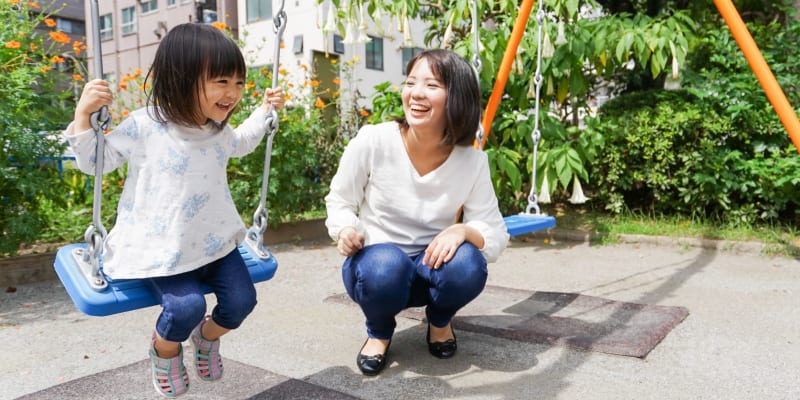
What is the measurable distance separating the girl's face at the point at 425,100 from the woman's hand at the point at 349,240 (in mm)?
412

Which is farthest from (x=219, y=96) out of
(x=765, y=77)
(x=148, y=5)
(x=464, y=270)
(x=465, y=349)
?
(x=148, y=5)

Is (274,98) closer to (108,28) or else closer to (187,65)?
(187,65)

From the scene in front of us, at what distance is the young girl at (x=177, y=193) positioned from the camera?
1542 millimetres

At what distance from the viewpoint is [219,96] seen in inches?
62.2

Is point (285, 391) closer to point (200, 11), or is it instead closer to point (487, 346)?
point (487, 346)

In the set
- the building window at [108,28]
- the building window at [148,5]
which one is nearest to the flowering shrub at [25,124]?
the building window at [148,5]

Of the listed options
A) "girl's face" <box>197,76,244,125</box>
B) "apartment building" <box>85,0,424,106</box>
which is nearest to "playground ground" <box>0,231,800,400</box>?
"girl's face" <box>197,76,244,125</box>

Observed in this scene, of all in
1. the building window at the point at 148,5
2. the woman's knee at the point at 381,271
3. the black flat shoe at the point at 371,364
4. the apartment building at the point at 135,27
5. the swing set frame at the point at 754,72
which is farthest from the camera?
the building window at the point at 148,5

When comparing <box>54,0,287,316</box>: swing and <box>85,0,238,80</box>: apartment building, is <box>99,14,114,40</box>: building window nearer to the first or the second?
<box>85,0,238,80</box>: apartment building

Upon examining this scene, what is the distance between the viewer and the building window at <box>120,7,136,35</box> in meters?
20.2

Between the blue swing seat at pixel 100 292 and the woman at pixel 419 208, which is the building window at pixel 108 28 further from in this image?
the blue swing seat at pixel 100 292

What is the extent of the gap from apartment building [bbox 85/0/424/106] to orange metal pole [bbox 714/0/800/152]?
8.83 m

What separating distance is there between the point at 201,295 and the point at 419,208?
0.79 meters

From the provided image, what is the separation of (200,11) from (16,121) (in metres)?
6.57
